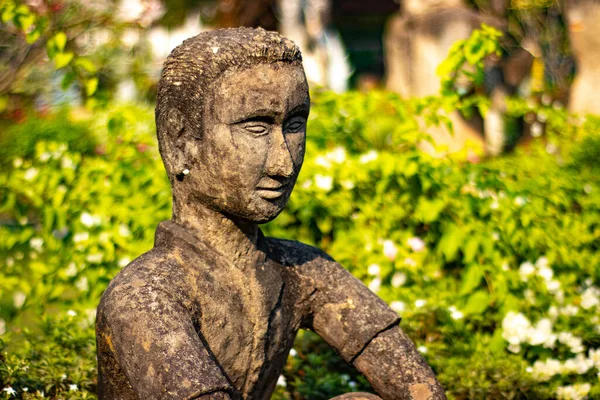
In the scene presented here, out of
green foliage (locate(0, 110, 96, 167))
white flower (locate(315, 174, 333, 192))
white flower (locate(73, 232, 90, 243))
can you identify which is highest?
white flower (locate(315, 174, 333, 192))

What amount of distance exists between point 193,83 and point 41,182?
10.5ft

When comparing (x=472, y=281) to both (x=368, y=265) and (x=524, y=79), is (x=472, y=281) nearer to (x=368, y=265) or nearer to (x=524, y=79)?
(x=368, y=265)

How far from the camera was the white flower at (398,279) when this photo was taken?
517 centimetres

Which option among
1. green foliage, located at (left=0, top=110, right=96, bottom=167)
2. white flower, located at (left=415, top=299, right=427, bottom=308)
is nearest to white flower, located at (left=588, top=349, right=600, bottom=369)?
white flower, located at (left=415, top=299, right=427, bottom=308)

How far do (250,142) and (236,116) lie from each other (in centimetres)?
9

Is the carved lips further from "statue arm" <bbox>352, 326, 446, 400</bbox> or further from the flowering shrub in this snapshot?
the flowering shrub

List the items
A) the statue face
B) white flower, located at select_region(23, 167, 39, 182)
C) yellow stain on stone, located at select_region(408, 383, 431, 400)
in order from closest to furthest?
the statue face
yellow stain on stone, located at select_region(408, 383, 431, 400)
white flower, located at select_region(23, 167, 39, 182)

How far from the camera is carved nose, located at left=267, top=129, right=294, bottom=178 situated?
286 centimetres

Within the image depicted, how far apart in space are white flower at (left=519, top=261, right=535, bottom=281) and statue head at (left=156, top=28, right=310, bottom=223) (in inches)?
90.8

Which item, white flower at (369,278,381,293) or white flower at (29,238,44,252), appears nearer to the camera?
white flower at (369,278,381,293)

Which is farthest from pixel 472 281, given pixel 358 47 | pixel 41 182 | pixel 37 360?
pixel 358 47

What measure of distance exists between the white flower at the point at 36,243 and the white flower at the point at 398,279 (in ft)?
6.85

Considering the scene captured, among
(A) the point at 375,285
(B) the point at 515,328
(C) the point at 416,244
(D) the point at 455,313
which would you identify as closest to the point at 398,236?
(C) the point at 416,244

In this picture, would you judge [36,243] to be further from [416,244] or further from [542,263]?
[542,263]
